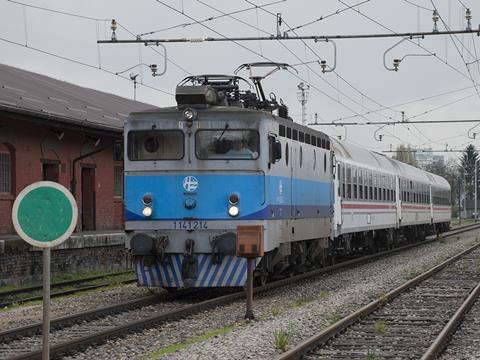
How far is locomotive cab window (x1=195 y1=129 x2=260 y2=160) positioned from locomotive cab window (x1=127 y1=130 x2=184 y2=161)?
36 centimetres

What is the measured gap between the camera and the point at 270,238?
15398mm

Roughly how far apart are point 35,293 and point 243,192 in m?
5.39

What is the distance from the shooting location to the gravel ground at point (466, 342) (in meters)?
9.97

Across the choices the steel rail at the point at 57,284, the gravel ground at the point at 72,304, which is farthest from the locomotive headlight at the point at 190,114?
the steel rail at the point at 57,284

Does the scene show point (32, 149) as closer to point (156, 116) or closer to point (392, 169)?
point (156, 116)

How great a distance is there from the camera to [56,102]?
27.3 metres

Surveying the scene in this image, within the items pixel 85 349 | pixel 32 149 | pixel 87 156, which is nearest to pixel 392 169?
pixel 87 156

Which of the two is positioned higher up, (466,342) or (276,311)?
(276,311)

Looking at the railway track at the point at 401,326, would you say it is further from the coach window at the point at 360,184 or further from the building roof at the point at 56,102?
the building roof at the point at 56,102

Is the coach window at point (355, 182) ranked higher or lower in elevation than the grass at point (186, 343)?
higher

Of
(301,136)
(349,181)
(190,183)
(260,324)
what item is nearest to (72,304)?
(190,183)

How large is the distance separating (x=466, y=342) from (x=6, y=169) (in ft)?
51.7

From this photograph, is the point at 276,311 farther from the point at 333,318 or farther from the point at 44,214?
the point at 44,214

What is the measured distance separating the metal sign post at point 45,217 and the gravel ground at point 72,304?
19.5 feet
